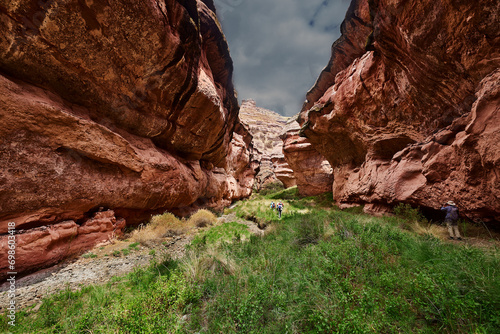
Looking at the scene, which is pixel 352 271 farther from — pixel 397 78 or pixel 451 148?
pixel 397 78

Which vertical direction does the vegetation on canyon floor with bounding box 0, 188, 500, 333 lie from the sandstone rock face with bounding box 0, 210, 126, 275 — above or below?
above

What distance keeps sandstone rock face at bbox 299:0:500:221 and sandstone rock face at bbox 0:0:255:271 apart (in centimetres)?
983

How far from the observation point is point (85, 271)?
529cm

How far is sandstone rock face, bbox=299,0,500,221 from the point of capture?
481 centimetres

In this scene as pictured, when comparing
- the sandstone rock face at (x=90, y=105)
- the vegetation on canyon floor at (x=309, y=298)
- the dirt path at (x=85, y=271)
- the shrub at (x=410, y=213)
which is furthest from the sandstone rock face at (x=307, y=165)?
the dirt path at (x=85, y=271)

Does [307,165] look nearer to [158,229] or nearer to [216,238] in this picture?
[216,238]

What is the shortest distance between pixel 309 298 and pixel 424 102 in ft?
33.1

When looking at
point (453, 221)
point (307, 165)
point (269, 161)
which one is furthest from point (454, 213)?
point (269, 161)

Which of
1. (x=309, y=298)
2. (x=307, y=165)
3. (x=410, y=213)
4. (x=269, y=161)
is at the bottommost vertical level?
(x=309, y=298)

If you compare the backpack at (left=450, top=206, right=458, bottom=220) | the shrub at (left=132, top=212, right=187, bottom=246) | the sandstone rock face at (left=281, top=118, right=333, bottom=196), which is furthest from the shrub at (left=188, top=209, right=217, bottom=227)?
the sandstone rock face at (left=281, top=118, right=333, bottom=196)

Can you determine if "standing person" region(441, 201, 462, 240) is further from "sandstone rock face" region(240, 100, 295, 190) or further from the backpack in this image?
"sandstone rock face" region(240, 100, 295, 190)

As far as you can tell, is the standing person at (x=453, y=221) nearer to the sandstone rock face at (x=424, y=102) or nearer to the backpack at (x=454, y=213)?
the backpack at (x=454, y=213)

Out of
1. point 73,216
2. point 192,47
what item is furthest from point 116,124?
point 192,47

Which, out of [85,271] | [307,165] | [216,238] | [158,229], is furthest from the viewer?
[307,165]
